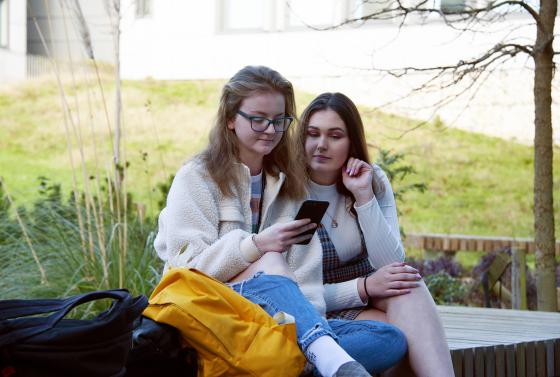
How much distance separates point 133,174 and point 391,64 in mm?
3338

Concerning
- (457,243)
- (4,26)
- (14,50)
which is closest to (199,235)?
(457,243)

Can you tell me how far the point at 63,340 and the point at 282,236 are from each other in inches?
37.9

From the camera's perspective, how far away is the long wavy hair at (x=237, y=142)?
308 centimetres

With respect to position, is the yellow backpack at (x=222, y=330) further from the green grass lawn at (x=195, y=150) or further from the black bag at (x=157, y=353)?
the green grass lawn at (x=195, y=150)

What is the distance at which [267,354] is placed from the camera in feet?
8.30

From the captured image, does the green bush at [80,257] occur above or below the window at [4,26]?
below

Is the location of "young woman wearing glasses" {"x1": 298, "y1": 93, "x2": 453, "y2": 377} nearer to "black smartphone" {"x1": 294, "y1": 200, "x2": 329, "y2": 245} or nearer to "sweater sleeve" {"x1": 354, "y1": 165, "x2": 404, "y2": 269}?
"sweater sleeve" {"x1": 354, "y1": 165, "x2": 404, "y2": 269}

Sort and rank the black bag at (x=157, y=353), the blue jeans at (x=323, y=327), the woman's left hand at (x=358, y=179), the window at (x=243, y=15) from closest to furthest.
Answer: the black bag at (x=157, y=353)
the blue jeans at (x=323, y=327)
the woman's left hand at (x=358, y=179)
the window at (x=243, y=15)

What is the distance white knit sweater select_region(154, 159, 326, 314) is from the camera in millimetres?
2883

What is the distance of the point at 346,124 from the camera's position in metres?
3.36

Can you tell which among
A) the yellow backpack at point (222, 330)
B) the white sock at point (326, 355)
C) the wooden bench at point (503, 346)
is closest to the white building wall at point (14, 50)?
the wooden bench at point (503, 346)

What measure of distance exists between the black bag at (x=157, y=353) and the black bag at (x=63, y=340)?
243mm

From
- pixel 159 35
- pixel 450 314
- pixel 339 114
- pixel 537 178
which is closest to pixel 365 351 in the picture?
pixel 339 114

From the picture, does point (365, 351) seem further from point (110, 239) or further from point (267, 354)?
point (110, 239)
